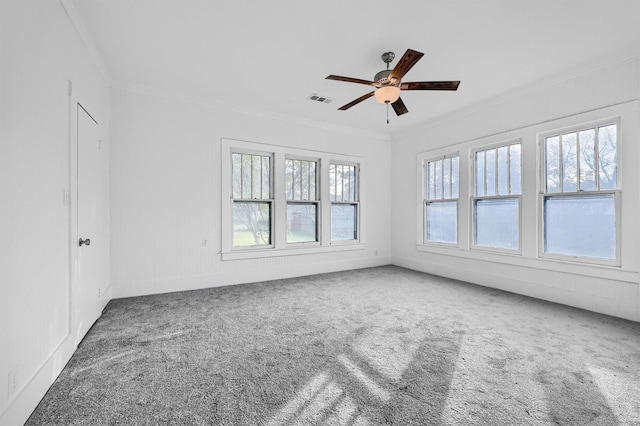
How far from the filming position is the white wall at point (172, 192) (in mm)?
3818

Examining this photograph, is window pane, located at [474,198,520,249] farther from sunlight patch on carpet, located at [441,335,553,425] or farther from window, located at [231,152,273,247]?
window, located at [231,152,273,247]

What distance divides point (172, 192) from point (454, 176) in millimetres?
4543

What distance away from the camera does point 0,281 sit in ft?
4.73

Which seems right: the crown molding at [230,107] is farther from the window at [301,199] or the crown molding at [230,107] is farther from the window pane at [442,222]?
the window pane at [442,222]

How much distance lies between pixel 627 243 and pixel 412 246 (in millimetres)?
3048

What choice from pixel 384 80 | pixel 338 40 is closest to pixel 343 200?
pixel 384 80

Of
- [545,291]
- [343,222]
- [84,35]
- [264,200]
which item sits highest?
[84,35]

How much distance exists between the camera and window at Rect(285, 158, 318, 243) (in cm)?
516

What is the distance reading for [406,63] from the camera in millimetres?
2506

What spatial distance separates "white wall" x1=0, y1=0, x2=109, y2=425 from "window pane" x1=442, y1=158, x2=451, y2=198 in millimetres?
5118

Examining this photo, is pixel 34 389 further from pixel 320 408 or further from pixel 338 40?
pixel 338 40

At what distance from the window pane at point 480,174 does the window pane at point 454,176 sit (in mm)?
335

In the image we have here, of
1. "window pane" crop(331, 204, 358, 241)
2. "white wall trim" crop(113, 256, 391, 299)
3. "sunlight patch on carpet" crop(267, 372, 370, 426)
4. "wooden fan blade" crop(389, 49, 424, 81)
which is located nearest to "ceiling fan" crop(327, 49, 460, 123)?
"wooden fan blade" crop(389, 49, 424, 81)

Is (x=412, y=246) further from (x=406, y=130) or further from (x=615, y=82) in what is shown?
(x=615, y=82)
